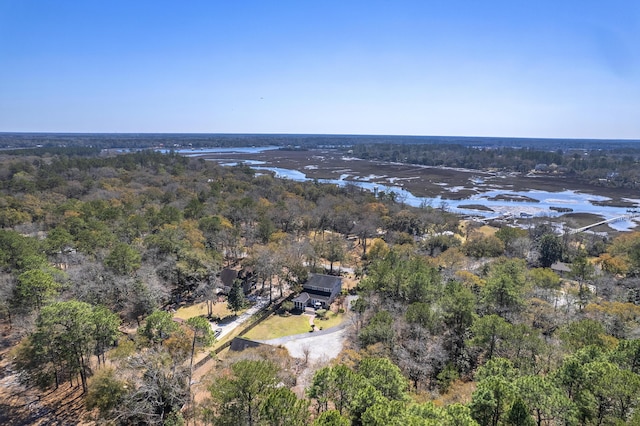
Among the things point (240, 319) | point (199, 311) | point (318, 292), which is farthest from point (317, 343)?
point (199, 311)

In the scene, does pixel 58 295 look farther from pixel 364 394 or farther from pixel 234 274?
pixel 364 394

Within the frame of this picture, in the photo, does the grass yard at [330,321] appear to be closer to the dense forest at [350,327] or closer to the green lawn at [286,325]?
the green lawn at [286,325]

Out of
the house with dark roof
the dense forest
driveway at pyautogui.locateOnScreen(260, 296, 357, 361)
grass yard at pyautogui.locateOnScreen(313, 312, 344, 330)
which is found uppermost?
the dense forest

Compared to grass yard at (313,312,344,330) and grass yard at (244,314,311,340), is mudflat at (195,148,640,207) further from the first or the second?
grass yard at (244,314,311,340)

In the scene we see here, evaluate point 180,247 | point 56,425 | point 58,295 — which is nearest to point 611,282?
point 180,247

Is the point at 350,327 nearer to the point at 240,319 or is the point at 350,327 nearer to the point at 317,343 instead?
the point at 317,343

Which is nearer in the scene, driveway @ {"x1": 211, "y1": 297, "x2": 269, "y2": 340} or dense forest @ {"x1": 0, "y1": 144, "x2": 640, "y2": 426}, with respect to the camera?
dense forest @ {"x1": 0, "y1": 144, "x2": 640, "y2": 426}

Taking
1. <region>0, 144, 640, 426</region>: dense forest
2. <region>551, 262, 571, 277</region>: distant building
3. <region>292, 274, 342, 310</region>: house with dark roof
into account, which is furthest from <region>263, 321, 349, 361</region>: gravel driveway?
<region>551, 262, 571, 277</region>: distant building
